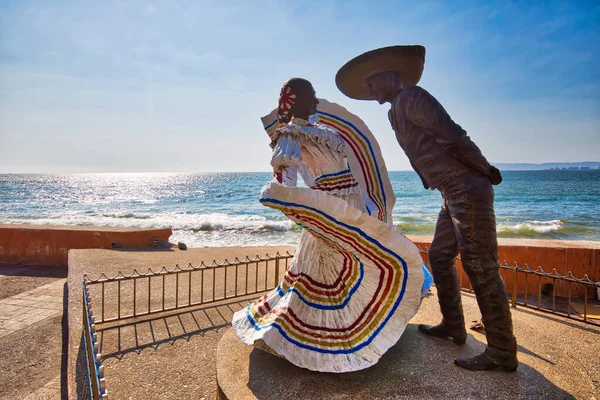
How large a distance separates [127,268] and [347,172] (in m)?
5.78

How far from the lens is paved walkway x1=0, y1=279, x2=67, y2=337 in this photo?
5.13 metres

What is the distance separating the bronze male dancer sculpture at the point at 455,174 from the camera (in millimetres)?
2562

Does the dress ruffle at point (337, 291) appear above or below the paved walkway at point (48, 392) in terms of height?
above

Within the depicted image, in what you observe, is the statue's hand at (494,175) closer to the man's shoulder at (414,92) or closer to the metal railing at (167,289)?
the man's shoulder at (414,92)

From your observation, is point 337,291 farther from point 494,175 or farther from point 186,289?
point 186,289

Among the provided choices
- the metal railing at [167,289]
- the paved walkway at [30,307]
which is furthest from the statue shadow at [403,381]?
the paved walkway at [30,307]

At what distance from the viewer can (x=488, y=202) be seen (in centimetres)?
256

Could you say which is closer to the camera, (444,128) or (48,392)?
(444,128)

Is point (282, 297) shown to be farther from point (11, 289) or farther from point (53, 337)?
point (11, 289)

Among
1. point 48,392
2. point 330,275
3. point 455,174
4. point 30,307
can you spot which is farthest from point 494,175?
point 30,307

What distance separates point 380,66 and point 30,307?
620 centimetres

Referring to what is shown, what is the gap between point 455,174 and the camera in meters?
2.62

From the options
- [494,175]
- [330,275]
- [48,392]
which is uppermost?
[494,175]

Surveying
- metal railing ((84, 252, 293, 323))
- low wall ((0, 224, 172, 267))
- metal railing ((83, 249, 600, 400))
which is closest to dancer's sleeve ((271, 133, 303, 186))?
metal railing ((83, 249, 600, 400))
